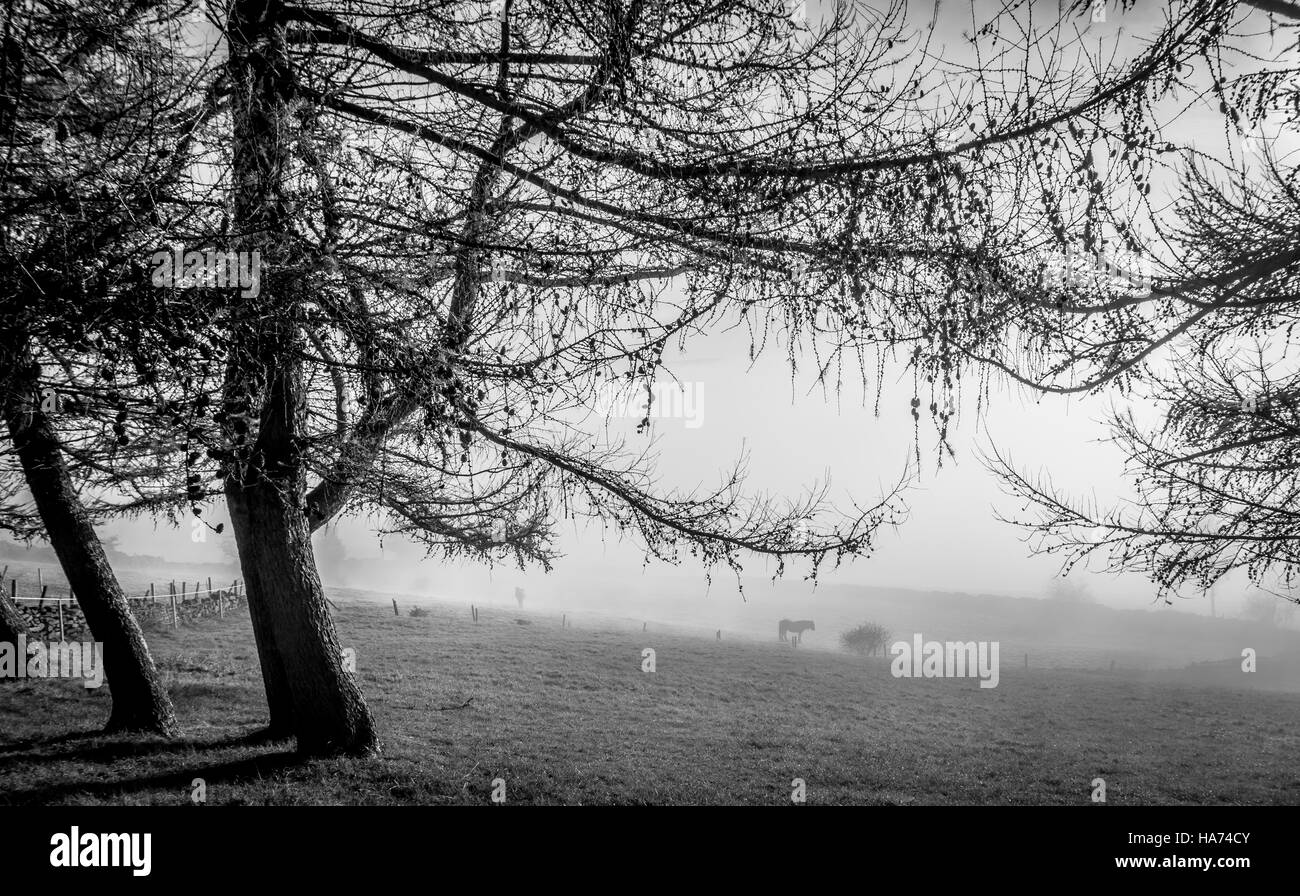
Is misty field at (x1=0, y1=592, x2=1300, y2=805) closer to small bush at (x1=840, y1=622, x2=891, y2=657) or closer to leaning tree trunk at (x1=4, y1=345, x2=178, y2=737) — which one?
leaning tree trunk at (x1=4, y1=345, x2=178, y2=737)

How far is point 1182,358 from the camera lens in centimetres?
812

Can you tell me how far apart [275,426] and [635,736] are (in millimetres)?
10403

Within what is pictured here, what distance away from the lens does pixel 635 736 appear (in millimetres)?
15078

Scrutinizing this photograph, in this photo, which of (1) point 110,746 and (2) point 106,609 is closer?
(1) point 110,746

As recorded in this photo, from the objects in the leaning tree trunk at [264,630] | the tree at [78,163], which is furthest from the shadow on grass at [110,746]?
the tree at [78,163]

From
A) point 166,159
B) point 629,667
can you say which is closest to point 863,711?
point 629,667

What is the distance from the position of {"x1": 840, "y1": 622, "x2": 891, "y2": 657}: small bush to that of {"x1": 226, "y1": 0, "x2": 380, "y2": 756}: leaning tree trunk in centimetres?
4869

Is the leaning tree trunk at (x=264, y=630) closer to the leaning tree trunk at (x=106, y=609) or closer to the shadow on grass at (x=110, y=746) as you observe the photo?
the shadow on grass at (x=110, y=746)

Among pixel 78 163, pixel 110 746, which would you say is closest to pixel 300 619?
pixel 110 746

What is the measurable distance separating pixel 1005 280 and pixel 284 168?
4.62 metres

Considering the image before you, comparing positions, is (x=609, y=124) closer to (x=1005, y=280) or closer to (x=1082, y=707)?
(x=1005, y=280)

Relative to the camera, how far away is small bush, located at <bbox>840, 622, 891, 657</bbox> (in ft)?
172

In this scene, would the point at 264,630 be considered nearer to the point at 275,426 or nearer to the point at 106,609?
the point at 106,609

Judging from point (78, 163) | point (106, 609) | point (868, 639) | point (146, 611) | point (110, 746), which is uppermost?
point (78, 163)
